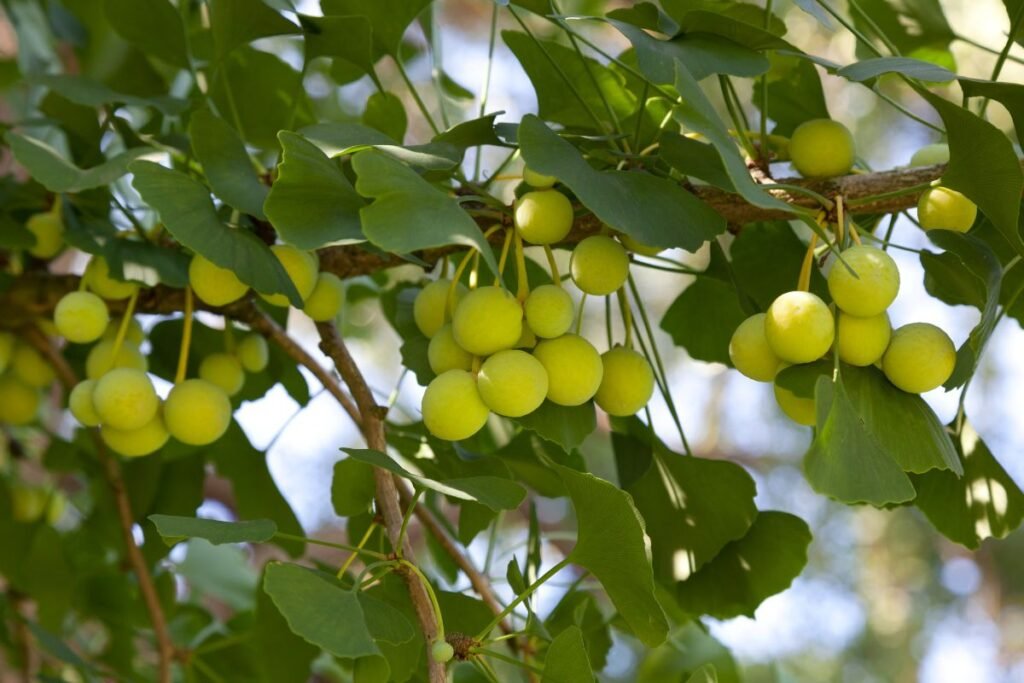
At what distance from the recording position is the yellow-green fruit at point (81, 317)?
920mm

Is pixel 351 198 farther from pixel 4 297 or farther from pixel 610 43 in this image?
pixel 610 43

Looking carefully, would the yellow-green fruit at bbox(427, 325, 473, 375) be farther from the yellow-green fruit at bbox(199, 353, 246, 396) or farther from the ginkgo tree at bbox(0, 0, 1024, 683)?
the yellow-green fruit at bbox(199, 353, 246, 396)

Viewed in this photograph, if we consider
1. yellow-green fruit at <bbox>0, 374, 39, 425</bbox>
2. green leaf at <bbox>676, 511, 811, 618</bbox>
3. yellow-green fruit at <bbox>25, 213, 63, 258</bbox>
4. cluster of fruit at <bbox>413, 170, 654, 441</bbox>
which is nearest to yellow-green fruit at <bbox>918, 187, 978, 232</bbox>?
cluster of fruit at <bbox>413, 170, 654, 441</bbox>

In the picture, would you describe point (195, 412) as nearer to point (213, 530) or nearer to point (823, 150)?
point (213, 530)

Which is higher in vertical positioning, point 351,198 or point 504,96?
point 351,198

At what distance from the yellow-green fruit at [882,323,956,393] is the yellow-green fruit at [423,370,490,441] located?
0.27 meters

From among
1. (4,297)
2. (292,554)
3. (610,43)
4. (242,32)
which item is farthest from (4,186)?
(610,43)

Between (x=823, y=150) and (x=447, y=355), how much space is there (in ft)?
1.09

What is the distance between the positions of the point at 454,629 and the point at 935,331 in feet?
1.50

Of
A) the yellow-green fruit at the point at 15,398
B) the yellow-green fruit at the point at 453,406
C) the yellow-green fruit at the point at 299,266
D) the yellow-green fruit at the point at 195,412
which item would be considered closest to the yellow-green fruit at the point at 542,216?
the yellow-green fruit at the point at 453,406

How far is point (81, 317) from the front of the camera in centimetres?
92

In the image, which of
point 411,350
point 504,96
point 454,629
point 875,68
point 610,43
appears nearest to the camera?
point 875,68

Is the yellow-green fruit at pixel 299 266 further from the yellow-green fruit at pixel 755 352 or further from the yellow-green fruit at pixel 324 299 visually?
the yellow-green fruit at pixel 755 352

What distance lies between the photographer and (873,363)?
2.39ft
